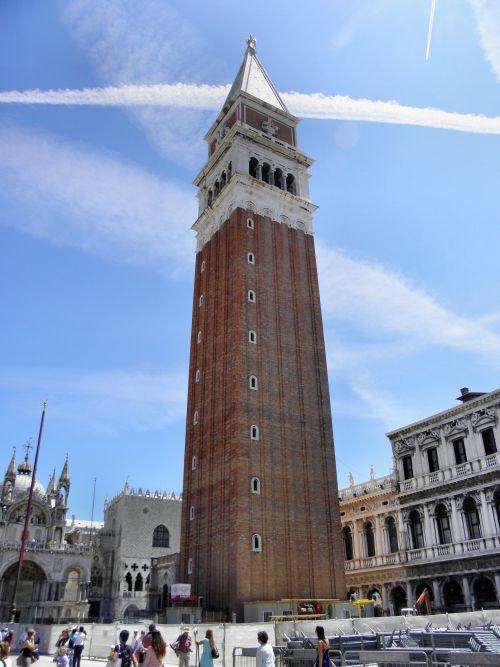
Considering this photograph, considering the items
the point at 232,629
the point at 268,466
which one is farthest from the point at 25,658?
the point at 268,466

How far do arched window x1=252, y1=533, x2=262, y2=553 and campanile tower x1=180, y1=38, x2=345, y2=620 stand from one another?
6 cm

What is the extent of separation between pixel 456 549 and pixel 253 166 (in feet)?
119

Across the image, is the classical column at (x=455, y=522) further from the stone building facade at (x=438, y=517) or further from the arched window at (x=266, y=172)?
the arched window at (x=266, y=172)

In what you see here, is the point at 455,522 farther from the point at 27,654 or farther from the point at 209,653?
the point at 27,654

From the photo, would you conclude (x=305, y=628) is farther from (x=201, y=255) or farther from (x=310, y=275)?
(x=201, y=255)

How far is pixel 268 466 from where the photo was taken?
1531 inches

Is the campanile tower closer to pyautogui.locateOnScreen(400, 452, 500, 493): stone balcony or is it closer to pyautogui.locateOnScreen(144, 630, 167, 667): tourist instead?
pyautogui.locateOnScreen(400, 452, 500, 493): stone balcony

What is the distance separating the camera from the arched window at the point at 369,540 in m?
47.2

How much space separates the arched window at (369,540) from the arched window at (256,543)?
49.5ft

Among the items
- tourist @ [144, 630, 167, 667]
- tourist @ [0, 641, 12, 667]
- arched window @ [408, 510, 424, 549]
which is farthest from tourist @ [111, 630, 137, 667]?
arched window @ [408, 510, 424, 549]

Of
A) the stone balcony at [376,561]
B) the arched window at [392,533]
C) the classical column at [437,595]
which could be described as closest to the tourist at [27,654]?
the classical column at [437,595]

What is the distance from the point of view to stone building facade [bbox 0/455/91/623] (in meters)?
57.1

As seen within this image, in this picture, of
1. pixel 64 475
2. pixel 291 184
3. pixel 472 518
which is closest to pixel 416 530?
pixel 472 518

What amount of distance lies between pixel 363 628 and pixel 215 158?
1759 inches
